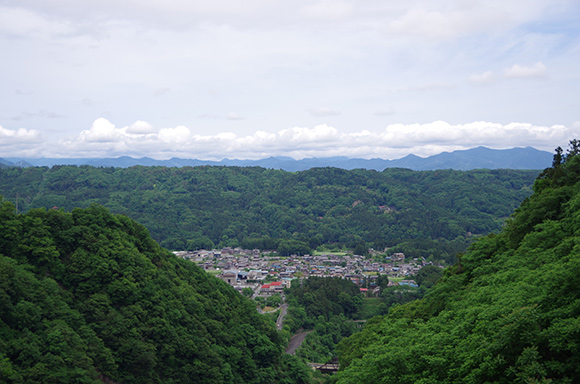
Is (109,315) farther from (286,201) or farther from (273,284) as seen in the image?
(286,201)

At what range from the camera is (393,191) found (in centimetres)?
15275

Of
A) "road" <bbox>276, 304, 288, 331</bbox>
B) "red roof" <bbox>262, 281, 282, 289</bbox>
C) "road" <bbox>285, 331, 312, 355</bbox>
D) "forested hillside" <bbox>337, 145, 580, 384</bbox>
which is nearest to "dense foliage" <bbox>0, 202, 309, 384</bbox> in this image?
"road" <bbox>285, 331, 312, 355</bbox>

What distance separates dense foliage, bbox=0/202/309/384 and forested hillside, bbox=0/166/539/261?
71148 mm

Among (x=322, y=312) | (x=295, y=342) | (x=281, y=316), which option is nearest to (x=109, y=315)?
(x=295, y=342)

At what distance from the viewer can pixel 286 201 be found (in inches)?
5999

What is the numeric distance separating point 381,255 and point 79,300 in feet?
268

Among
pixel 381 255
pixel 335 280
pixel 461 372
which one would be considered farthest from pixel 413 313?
pixel 381 255

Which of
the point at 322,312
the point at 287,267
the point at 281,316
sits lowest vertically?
the point at 287,267

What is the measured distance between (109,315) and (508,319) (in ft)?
66.6

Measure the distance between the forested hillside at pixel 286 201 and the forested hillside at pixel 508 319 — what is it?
7728cm

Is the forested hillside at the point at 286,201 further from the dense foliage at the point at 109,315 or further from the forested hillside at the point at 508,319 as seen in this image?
the forested hillside at the point at 508,319

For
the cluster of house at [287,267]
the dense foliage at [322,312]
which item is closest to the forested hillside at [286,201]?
the cluster of house at [287,267]

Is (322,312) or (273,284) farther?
(273,284)

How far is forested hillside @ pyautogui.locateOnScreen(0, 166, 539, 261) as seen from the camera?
120625mm
